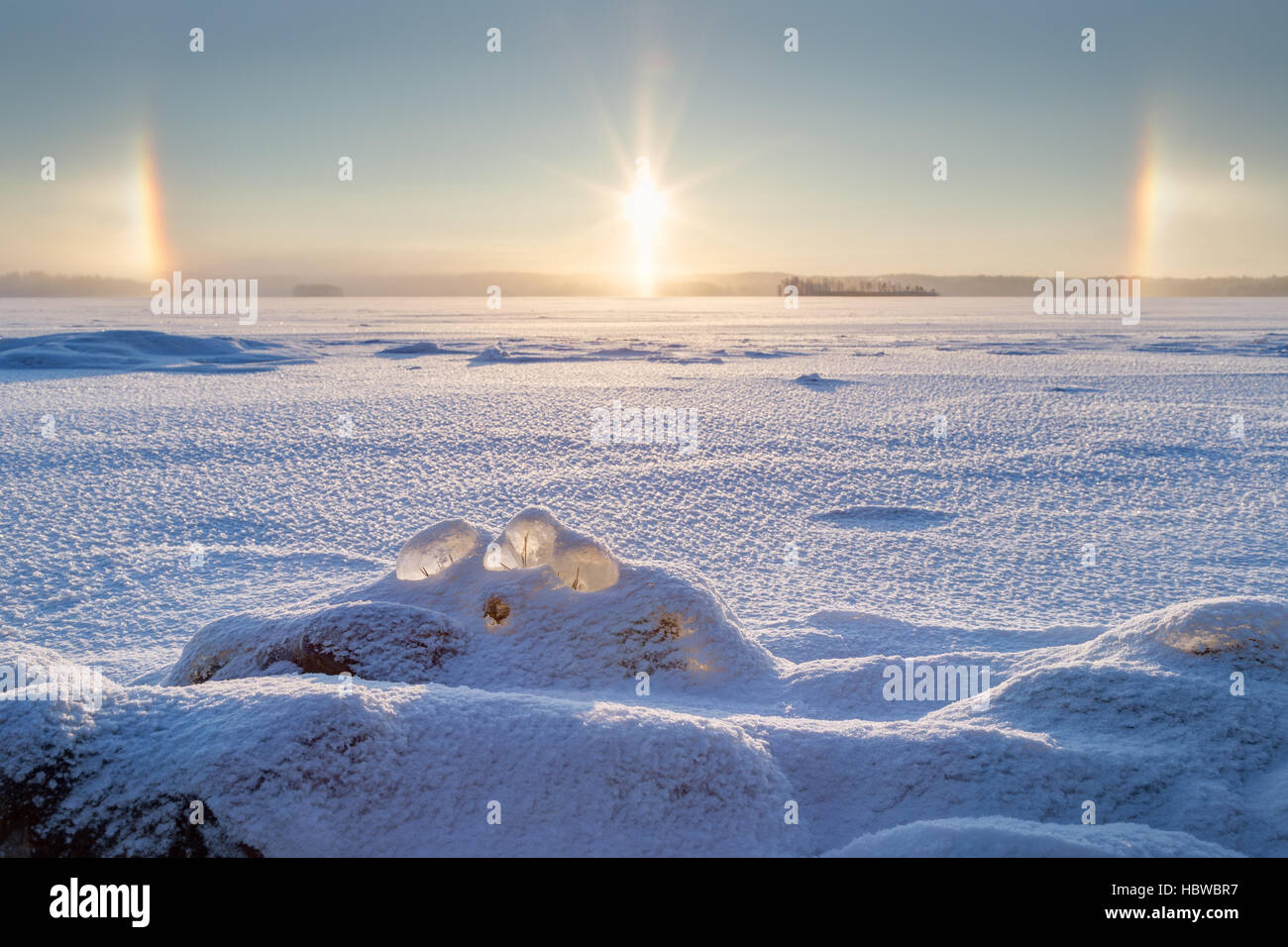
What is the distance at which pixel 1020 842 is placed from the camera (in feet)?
4.98

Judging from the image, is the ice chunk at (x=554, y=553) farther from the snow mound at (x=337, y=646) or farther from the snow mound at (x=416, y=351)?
the snow mound at (x=416, y=351)

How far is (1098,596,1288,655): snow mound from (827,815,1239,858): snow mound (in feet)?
3.21

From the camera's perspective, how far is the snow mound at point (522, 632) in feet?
8.48

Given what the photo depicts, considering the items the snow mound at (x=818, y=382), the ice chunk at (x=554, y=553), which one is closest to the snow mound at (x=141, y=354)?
the snow mound at (x=818, y=382)

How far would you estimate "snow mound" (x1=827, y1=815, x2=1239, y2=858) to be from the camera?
4.97 ft

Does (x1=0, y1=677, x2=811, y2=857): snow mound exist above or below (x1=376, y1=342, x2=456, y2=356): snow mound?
below

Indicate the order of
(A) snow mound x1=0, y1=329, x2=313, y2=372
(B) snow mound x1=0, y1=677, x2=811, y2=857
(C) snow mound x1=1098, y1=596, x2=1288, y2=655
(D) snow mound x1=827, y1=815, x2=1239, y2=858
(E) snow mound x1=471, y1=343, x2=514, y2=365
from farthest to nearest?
(E) snow mound x1=471, y1=343, x2=514, y2=365, (A) snow mound x1=0, y1=329, x2=313, y2=372, (C) snow mound x1=1098, y1=596, x2=1288, y2=655, (B) snow mound x1=0, y1=677, x2=811, y2=857, (D) snow mound x1=827, y1=815, x2=1239, y2=858

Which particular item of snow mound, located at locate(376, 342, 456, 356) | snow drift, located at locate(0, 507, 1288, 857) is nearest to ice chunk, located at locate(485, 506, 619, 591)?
snow drift, located at locate(0, 507, 1288, 857)

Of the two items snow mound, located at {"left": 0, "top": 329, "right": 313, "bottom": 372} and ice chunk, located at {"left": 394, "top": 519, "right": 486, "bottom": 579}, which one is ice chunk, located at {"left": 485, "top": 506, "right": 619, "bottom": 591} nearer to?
ice chunk, located at {"left": 394, "top": 519, "right": 486, "bottom": 579}

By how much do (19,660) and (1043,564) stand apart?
4.60 meters

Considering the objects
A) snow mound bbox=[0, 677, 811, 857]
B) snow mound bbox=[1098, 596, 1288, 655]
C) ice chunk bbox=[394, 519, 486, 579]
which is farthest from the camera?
ice chunk bbox=[394, 519, 486, 579]

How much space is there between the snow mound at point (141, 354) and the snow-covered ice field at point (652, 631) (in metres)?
A: 6.29

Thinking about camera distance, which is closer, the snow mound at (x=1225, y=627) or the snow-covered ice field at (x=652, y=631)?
the snow-covered ice field at (x=652, y=631)

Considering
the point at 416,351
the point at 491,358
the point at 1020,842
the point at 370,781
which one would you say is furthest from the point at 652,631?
the point at 416,351
